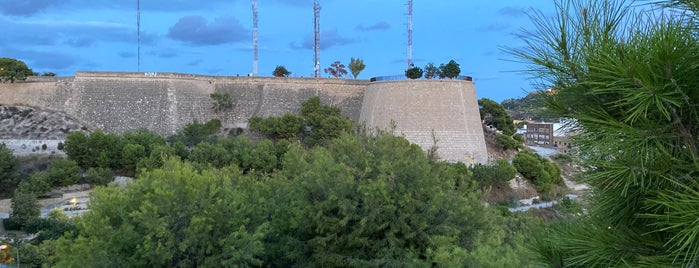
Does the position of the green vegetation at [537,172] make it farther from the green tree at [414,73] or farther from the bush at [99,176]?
the bush at [99,176]

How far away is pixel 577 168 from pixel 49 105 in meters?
30.7

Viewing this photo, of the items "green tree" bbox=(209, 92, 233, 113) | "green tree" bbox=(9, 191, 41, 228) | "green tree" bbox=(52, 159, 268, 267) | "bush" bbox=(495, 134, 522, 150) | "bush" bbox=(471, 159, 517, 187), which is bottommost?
"green tree" bbox=(9, 191, 41, 228)

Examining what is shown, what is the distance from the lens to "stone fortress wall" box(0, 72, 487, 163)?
26016 mm

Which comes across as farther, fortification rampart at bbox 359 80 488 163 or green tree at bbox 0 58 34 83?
green tree at bbox 0 58 34 83

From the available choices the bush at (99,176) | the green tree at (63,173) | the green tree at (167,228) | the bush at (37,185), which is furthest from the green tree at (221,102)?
the green tree at (167,228)

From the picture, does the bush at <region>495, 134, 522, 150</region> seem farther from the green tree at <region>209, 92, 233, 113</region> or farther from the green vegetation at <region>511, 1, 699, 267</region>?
the green vegetation at <region>511, 1, 699, 267</region>

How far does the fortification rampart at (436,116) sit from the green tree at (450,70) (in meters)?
0.57

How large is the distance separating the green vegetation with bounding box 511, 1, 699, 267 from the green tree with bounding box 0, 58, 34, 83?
103 ft

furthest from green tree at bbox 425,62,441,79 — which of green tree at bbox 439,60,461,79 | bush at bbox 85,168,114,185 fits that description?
bush at bbox 85,168,114,185

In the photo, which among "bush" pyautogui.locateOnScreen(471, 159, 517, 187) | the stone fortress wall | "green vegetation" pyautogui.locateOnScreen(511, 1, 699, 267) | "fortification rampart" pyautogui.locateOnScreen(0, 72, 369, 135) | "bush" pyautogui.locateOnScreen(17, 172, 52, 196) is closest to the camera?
"green vegetation" pyautogui.locateOnScreen(511, 1, 699, 267)

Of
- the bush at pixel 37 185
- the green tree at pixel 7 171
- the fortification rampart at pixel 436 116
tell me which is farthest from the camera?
the fortification rampart at pixel 436 116

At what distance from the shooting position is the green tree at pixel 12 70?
2794 centimetres

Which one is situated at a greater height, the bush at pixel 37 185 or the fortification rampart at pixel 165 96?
the fortification rampart at pixel 165 96

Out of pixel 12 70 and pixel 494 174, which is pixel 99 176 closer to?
pixel 12 70
